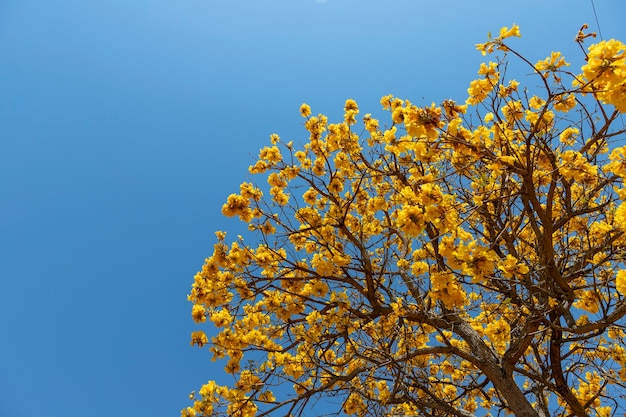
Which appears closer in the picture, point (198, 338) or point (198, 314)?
point (198, 338)

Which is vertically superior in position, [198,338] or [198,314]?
[198,314]

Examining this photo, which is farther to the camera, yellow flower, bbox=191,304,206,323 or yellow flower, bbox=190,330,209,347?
yellow flower, bbox=191,304,206,323

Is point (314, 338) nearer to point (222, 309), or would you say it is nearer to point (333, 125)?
point (222, 309)

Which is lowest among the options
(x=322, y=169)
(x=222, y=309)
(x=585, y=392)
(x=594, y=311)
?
(x=585, y=392)

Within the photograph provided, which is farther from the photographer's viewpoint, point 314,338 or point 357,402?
point 357,402

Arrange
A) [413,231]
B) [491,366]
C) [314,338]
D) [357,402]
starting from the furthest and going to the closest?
[357,402]
[314,338]
[491,366]
[413,231]

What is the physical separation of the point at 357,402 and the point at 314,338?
57.6 inches

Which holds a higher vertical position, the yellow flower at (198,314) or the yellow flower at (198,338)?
the yellow flower at (198,314)

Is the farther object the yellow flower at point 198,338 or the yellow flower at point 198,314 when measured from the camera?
the yellow flower at point 198,314

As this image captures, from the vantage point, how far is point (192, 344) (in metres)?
Answer: 3.86

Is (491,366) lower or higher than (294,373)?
lower

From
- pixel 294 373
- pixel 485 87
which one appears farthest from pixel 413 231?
pixel 294 373

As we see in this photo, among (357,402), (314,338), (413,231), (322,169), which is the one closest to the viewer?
(413,231)

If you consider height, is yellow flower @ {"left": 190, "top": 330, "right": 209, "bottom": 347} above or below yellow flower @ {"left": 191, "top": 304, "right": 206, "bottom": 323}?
below
